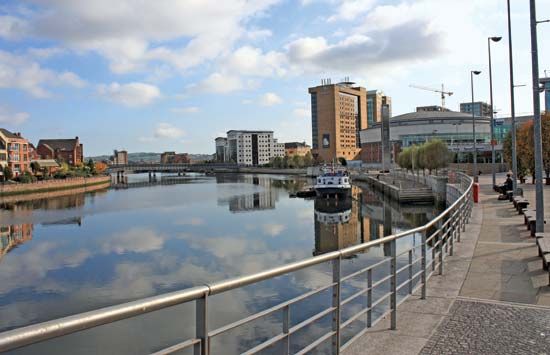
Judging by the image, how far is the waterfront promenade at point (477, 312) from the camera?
5.98m

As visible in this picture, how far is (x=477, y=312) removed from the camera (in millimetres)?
7340

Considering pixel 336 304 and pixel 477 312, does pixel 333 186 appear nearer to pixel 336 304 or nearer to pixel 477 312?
pixel 477 312

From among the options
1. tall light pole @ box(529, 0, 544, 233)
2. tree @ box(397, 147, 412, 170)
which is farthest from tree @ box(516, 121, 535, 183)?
tree @ box(397, 147, 412, 170)

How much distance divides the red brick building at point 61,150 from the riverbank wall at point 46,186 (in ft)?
197

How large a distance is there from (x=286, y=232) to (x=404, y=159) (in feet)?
215

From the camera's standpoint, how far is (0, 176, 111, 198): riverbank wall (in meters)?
77.8

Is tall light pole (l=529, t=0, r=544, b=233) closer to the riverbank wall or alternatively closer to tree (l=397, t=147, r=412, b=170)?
tree (l=397, t=147, r=412, b=170)

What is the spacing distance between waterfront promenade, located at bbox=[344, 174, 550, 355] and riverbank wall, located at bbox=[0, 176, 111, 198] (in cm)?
7933

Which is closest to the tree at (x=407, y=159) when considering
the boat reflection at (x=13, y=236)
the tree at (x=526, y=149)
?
the tree at (x=526, y=149)

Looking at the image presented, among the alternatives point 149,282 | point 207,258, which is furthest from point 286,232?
point 149,282

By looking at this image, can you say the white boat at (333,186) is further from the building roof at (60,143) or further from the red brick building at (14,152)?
the building roof at (60,143)

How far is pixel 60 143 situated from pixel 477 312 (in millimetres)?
188065

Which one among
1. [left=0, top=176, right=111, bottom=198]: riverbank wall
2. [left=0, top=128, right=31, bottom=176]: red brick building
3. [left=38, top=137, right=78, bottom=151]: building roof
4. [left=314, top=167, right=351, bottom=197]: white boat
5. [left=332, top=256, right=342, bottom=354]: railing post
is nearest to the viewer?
[left=332, top=256, right=342, bottom=354]: railing post

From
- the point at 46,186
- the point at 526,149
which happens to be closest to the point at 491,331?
the point at 526,149
